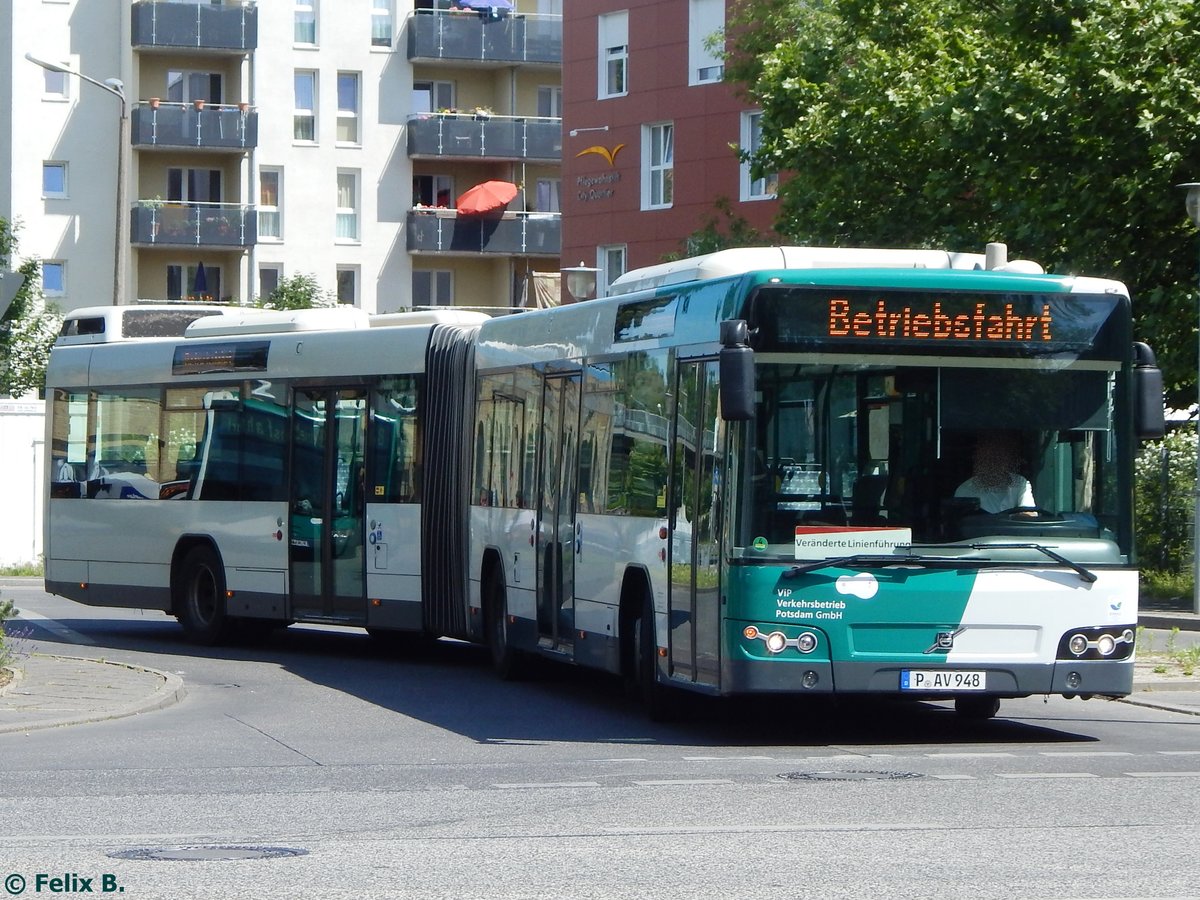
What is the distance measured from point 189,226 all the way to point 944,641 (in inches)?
2078

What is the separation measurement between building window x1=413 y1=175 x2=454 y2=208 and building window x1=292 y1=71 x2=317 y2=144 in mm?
3588

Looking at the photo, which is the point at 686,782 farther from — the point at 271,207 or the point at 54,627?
the point at 271,207

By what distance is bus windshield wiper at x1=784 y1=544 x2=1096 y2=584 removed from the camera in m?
12.8

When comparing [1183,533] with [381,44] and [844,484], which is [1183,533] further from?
[381,44]

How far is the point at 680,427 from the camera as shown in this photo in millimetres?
13820

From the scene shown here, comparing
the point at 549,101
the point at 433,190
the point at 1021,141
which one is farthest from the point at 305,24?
the point at 1021,141

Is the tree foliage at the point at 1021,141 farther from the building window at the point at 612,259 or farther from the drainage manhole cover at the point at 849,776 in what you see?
the building window at the point at 612,259

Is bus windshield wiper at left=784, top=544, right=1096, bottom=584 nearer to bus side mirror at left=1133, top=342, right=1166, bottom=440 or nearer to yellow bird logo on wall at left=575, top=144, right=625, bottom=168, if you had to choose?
bus side mirror at left=1133, top=342, right=1166, bottom=440

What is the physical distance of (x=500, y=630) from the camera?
Answer: 17.9 meters

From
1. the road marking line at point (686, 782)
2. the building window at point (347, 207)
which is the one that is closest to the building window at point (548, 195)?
the building window at point (347, 207)

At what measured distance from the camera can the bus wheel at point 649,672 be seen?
47.3ft

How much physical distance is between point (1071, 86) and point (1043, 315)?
1506cm

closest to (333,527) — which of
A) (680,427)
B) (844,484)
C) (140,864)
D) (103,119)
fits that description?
(680,427)

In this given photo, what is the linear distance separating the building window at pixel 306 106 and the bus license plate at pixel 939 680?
5478 centimetres
